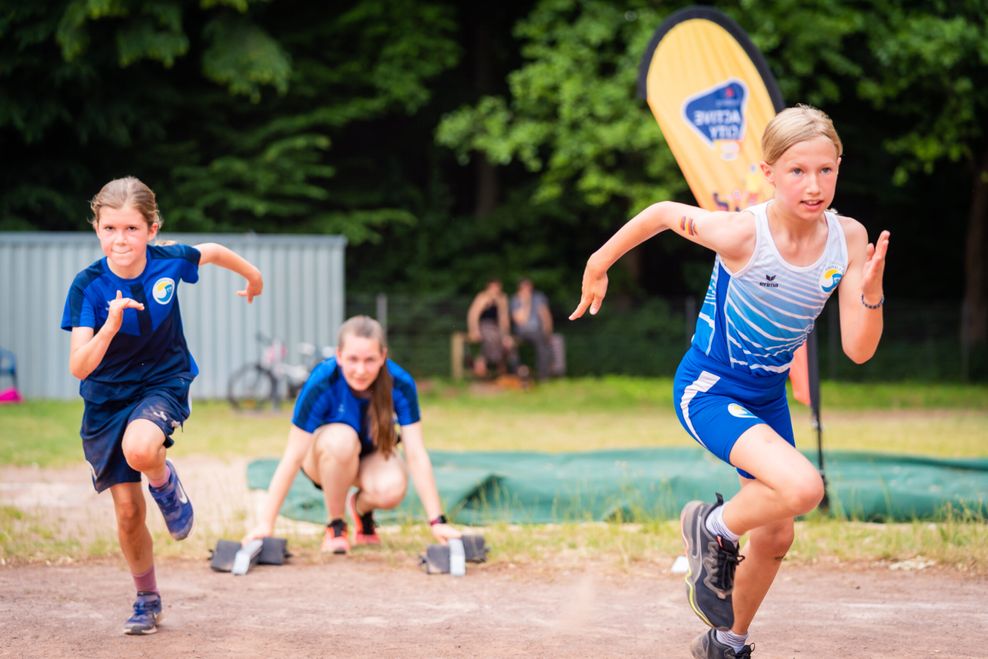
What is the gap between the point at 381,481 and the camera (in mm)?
6906

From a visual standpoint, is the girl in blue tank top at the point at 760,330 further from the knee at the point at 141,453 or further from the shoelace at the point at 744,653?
the knee at the point at 141,453

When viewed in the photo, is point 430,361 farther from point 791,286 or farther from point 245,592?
point 791,286

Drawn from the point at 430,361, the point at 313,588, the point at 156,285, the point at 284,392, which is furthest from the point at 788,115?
the point at 430,361

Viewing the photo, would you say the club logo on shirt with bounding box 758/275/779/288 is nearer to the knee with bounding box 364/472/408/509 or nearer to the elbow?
the elbow

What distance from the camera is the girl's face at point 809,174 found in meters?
4.10

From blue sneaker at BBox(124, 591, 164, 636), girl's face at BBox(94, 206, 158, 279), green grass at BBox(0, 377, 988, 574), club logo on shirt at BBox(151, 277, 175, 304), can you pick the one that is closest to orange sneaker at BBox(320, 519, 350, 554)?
green grass at BBox(0, 377, 988, 574)

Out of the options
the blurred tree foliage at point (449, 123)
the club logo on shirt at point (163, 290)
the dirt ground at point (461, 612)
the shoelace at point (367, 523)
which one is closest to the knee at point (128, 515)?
the dirt ground at point (461, 612)

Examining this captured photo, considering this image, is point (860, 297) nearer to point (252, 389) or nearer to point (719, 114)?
point (719, 114)

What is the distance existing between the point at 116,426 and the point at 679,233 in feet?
8.01

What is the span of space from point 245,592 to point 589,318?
16379 millimetres

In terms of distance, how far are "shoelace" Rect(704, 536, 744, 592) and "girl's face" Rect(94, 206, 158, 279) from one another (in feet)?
8.42

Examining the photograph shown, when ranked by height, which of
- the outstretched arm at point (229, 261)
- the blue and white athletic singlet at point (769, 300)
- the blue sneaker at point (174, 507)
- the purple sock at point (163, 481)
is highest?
the outstretched arm at point (229, 261)

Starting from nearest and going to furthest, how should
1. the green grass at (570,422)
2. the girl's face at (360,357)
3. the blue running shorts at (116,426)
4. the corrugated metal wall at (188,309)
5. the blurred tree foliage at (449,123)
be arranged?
the blue running shorts at (116,426) → the girl's face at (360,357) → the green grass at (570,422) → the corrugated metal wall at (188,309) → the blurred tree foliage at (449,123)

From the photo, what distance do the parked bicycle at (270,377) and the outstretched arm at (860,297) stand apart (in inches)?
464
